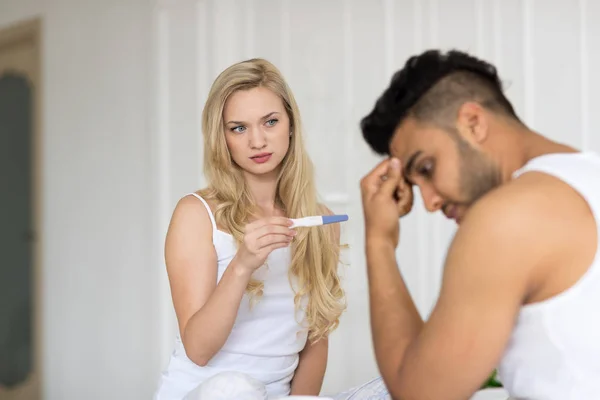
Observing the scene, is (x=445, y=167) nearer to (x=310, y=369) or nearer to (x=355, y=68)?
(x=310, y=369)

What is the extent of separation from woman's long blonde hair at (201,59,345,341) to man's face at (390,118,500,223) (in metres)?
0.62

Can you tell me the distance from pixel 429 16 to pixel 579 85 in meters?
0.57

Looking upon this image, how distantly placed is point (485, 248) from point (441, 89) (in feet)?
0.87

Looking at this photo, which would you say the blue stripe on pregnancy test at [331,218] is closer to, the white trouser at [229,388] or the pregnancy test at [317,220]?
the pregnancy test at [317,220]

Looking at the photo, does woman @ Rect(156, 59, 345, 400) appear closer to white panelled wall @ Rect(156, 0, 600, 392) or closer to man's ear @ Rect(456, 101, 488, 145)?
man's ear @ Rect(456, 101, 488, 145)

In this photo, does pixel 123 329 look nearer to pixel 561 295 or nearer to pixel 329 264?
pixel 329 264

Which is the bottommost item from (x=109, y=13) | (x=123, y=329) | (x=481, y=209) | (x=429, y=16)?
(x=123, y=329)

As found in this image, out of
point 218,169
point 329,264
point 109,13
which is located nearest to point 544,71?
point 329,264

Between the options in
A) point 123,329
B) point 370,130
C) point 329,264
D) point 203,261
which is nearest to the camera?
point 370,130

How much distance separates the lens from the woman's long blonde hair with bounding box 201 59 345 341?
1.70 m

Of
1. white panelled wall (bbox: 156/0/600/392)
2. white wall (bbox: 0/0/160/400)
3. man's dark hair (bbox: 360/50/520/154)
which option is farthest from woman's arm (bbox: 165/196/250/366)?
white wall (bbox: 0/0/160/400)

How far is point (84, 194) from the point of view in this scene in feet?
12.7

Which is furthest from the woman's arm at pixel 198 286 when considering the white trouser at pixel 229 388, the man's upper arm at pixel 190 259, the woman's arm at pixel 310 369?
the woman's arm at pixel 310 369

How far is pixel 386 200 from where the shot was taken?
3.86ft
